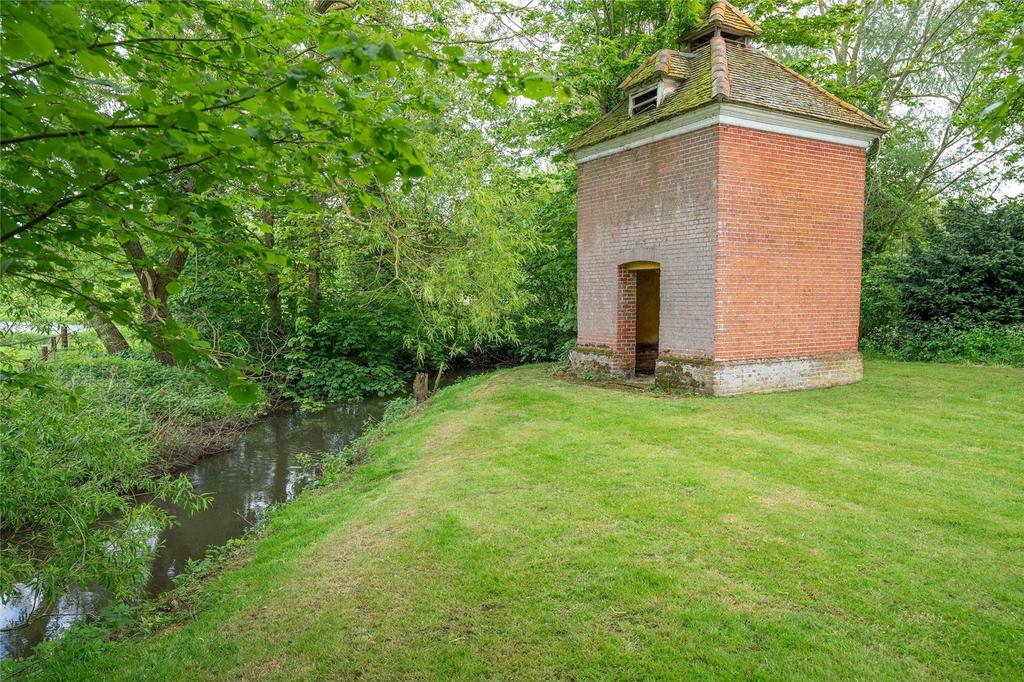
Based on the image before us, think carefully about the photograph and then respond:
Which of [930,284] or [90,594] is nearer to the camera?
[90,594]

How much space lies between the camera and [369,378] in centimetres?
1738

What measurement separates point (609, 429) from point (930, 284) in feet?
37.4

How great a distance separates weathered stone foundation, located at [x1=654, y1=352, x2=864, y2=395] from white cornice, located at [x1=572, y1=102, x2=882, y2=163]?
12.4ft

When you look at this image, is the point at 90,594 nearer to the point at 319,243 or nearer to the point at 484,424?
the point at 484,424

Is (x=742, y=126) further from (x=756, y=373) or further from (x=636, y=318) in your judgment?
(x=636, y=318)

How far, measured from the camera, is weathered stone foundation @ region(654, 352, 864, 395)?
10.1m

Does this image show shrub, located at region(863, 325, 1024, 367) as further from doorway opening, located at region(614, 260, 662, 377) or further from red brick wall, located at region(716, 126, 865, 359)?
doorway opening, located at region(614, 260, 662, 377)

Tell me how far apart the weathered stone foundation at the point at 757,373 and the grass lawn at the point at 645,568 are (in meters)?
2.21

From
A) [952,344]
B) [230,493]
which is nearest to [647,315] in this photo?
[952,344]

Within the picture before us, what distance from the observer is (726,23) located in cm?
1150

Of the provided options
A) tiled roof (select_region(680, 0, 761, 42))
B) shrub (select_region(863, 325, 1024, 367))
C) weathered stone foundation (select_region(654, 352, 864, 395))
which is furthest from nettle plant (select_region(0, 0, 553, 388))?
shrub (select_region(863, 325, 1024, 367))

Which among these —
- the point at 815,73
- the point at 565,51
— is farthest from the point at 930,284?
the point at 565,51

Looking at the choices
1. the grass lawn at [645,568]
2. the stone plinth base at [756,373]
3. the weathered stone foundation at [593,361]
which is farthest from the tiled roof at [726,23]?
the grass lawn at [645,568]

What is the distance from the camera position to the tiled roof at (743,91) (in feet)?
32.6
